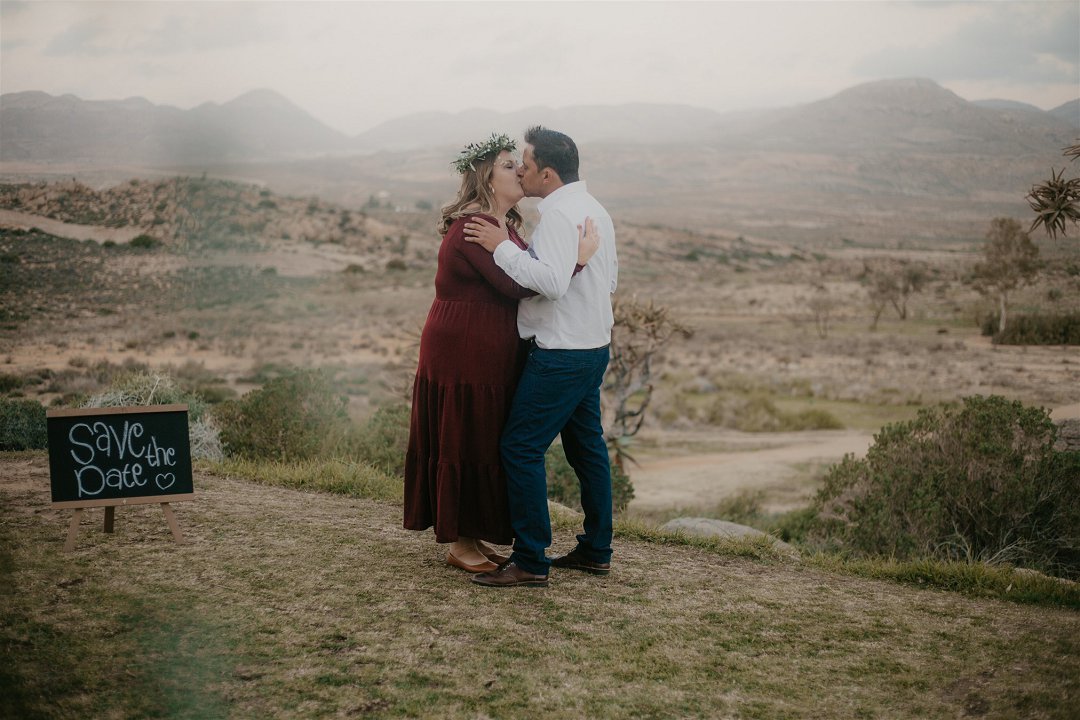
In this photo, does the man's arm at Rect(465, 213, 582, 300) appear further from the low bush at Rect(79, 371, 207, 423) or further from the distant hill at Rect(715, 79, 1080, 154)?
the distant hill at Rect(715, 79, 1080, 154)

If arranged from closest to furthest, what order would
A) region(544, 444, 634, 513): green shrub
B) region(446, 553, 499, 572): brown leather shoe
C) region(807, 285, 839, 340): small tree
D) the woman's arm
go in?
the woman's arm
region(446, 553, 499, 572): brown leather shoe
region(544, 444, 634, 513): green shrub
region(807, 285, 839, 340): small tree

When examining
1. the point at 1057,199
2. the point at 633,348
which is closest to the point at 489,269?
the point at 1057,199

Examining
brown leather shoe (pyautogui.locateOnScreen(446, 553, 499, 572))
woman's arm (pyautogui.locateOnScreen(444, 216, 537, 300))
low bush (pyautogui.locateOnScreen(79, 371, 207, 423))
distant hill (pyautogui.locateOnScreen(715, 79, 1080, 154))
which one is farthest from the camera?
distant hill (pyautogui.locateOnScreen(715, 79, 1080, 154))

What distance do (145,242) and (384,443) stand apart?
34.9 feet

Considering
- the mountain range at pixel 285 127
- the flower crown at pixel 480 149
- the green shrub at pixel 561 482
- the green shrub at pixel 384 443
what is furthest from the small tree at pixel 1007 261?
the flower crown at pixel 480 149

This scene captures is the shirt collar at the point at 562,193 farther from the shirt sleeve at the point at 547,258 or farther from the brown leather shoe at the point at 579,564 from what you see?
the brown leather shoe at the point at 579,564

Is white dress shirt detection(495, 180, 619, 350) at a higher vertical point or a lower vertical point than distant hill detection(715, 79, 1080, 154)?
lower

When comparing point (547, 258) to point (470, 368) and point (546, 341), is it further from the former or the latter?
point (470, 368)

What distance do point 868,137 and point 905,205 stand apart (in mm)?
43299

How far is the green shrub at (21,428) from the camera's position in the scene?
854 cm

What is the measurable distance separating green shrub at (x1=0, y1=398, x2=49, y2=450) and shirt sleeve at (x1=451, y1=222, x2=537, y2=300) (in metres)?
5.92

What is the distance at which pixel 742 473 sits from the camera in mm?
16953

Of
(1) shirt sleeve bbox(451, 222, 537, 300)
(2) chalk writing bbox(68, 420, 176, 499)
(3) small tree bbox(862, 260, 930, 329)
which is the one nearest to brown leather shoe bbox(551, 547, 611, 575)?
(1) shirt sleeve bbox(451, 222, 537, 300)

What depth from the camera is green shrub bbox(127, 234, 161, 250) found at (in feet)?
57.6
